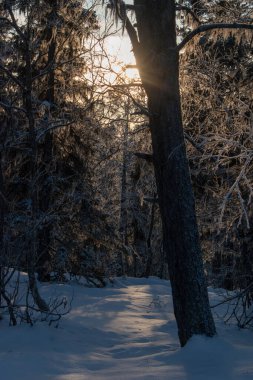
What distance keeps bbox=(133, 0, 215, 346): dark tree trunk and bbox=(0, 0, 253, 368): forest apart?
14 millimetres

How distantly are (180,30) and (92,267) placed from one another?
7789mm

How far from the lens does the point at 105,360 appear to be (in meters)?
6.37

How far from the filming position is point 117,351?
702 cm

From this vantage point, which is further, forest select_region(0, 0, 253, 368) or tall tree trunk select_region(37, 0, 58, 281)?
tall tree trunk select_region(37, 0, 58, 281)

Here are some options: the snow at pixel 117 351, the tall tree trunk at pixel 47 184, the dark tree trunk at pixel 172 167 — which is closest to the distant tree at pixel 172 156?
the dark tree trunk at pixel 172 167

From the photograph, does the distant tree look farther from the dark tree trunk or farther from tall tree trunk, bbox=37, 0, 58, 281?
tall tree trunk, bbox=37, 0, 58, 281

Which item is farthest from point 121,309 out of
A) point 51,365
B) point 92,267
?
point 51,365

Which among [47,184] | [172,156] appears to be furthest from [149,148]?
[47,184]

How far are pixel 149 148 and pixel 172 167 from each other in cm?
384

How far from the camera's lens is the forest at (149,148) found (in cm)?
663

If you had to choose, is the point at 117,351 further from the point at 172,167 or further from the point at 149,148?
the point at 149,148

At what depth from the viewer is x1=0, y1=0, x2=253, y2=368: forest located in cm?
663

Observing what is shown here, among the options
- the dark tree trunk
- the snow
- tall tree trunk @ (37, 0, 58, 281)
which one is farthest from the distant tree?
tall tree trunk @ (37, 0, 58, 281)

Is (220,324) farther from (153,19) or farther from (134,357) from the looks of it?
(153,19)
